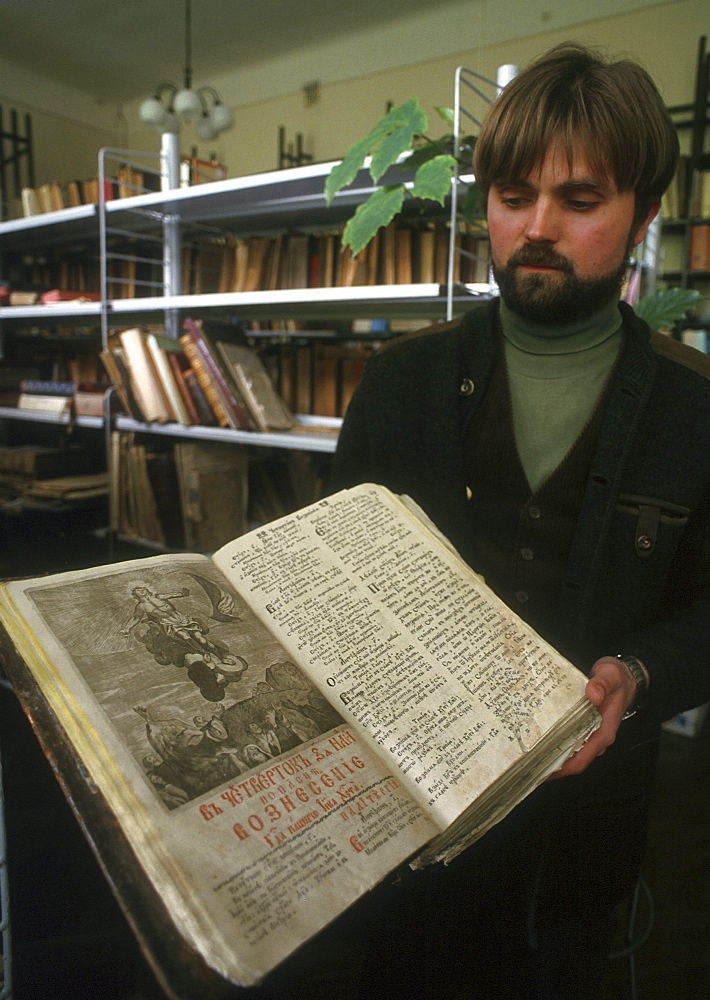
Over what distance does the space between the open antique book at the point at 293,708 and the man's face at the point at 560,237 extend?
335 mm

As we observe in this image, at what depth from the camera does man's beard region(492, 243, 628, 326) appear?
0.70m

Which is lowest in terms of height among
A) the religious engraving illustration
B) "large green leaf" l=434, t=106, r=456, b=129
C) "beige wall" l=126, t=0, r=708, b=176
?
the religious engraving illustration

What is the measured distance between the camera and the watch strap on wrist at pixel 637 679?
588mm

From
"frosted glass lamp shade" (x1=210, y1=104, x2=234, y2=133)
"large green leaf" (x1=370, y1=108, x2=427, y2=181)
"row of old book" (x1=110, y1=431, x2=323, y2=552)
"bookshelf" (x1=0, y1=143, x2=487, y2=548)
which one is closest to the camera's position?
"large green leaf" (x1=370, y1=108, x2=427, y2=181)

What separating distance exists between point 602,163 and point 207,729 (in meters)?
0.68

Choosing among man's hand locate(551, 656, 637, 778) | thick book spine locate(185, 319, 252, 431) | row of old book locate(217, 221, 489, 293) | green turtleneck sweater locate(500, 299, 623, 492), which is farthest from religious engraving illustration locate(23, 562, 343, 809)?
thick book spine locate(185, 319, 252, 431)

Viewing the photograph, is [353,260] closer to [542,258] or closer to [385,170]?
[385,170]

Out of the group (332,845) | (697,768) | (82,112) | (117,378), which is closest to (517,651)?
(332,845)

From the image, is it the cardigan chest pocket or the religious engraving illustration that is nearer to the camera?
the religious engraving illustration

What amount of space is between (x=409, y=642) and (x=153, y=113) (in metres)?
4.18

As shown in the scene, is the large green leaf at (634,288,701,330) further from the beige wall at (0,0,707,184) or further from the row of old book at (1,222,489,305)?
the beige wall at (0,0,707,184)

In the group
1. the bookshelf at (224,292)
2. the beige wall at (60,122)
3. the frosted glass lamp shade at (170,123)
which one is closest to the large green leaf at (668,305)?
the bookshelf at (224,292)

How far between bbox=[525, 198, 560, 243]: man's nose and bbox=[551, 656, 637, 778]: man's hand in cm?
45

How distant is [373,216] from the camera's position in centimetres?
114
